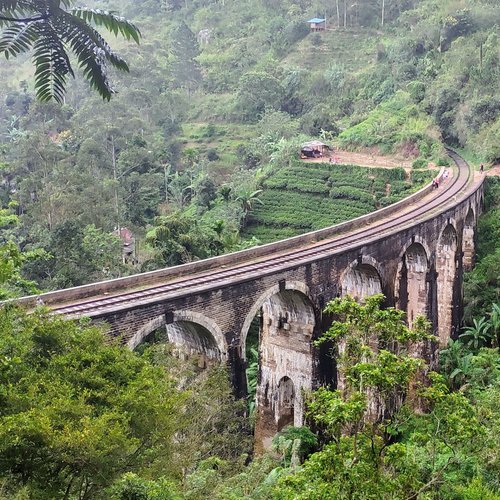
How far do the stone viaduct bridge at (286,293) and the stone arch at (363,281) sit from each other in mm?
34

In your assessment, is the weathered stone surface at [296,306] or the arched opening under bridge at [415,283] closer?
the weathered stone surface at [296,306]

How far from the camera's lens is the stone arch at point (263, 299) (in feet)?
50.4

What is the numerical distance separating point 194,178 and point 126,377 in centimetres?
3889

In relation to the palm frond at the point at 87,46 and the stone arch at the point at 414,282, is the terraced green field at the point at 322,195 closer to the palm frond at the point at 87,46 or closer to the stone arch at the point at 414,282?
the stone arch at the point at 414,282

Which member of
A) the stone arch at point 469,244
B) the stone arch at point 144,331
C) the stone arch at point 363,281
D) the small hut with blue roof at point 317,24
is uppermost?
the small hut with blue roof at point 317,24

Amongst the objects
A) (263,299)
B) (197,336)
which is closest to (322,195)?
(263,299)

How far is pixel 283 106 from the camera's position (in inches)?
2280

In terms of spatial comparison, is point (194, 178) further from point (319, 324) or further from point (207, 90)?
point (319, 324)

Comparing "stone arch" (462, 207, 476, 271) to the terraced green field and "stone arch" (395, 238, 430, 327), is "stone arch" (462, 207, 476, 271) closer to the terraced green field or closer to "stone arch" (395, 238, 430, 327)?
"stone arch" (395, 238, 430, 327)

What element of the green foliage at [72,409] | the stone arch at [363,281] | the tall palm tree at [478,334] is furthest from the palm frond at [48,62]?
the tall palm tree at [478,334]

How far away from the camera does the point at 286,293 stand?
1734 centimetres

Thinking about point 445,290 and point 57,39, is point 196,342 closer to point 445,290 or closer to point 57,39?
point 57,39

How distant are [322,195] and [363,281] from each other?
776 inches

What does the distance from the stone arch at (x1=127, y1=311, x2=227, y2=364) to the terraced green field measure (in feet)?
70.1
